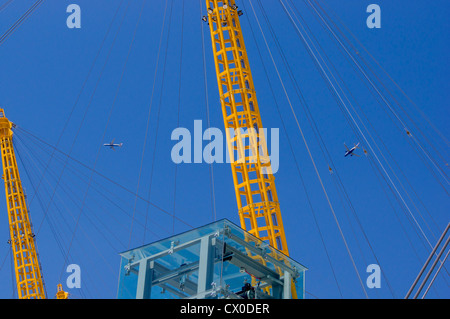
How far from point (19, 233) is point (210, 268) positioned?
53880 millimetres

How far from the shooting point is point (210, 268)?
29.0 m

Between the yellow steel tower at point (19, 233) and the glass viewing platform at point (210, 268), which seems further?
the yellow steel tower at point (19, 233)

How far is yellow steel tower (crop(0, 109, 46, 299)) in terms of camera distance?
75.4 meters

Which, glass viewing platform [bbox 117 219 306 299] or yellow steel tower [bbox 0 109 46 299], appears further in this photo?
yellow steel tower [bbox 0 109 46 299]

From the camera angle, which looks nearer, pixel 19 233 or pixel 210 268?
pixel 210 268

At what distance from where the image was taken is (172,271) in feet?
99.8

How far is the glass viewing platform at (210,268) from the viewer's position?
29.5 meters

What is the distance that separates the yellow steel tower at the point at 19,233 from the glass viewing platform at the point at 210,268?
46280 millimetres

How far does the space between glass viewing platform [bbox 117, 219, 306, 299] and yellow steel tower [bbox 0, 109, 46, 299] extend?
152 feet

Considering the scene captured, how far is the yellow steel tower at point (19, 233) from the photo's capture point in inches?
2970
